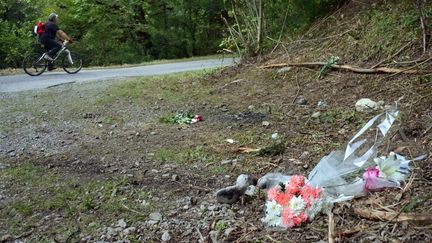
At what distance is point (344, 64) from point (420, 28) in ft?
3.08

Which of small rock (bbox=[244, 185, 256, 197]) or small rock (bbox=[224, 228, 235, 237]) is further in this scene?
small rock (bbox=[244, 185, 256, 197])

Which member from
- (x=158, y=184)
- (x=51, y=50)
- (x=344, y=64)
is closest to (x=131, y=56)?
(x=51, y=50)

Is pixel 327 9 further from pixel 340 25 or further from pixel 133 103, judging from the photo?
pixel 133 103

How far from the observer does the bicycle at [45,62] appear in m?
11.1

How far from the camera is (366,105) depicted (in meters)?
4.38

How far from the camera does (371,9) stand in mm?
6492

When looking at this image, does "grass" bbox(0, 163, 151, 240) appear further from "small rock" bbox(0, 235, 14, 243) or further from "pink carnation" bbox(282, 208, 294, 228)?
"pink carnation" bbox(282, 208, 294, 228)

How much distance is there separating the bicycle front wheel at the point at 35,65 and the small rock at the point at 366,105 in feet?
28.7

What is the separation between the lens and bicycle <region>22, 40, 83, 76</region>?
36.4 ft


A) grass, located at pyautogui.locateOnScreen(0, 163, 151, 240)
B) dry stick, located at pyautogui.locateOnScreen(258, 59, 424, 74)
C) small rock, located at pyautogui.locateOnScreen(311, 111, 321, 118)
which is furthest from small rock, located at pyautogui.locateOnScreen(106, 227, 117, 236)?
dry stick, located at pyautogui.locateOnScreen(258, 59, 424, 74)

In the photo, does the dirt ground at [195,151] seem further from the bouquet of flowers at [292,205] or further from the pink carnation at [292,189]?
the pink carnation at [292,189]

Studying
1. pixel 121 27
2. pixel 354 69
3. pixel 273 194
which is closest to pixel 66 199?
pixel 273 194

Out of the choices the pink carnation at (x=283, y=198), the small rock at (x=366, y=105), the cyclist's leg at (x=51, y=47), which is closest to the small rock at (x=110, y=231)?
the pink carnation at (x=283, y=198)

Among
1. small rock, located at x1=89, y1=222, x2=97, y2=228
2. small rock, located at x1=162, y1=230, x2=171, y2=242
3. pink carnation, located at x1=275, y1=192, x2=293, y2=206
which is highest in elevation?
pink carnation, located at x1=275, y1=192, x2=293, y2=206
